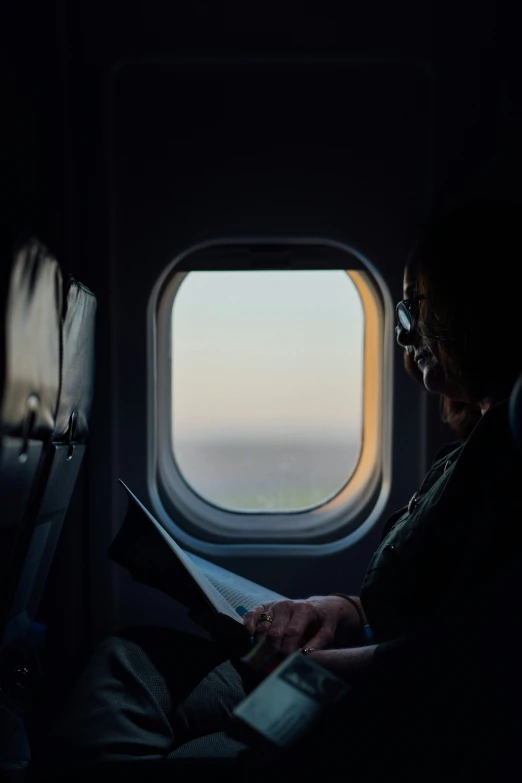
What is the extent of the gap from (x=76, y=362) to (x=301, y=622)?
2.00 ft

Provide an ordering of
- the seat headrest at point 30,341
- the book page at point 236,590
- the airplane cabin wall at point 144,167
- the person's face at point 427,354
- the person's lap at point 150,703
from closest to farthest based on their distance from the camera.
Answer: the seat headrest at point 30,341, the person's lap at point 150,703, the person's face at point 427,354, the book page at point 236,590, the airplane cabin wall at point 144,167

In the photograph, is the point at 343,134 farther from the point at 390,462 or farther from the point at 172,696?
the point at 172,696

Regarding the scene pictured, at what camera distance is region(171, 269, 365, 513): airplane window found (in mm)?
2082

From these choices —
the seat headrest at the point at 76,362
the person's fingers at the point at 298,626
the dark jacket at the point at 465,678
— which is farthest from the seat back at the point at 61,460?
the dark jacket at the point at 465,678

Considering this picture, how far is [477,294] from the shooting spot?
1299mm

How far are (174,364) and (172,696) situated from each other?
0.84m

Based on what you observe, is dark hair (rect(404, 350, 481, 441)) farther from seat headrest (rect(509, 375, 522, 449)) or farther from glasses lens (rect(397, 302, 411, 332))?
seat headrest (rect(509, 375, 522, 449))

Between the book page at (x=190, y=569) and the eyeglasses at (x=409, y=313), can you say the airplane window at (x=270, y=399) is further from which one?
the book page at (x=190, y=569)

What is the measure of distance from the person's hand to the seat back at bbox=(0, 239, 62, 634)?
1.56 ft

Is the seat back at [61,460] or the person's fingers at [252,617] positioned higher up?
the seat back at [61,460]

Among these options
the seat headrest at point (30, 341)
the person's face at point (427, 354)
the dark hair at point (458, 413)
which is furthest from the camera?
the dark hair at point (458, 413)

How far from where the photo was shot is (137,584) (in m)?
1.95

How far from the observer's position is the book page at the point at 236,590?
159 centimetres

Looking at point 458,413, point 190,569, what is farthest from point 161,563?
point 458,413
